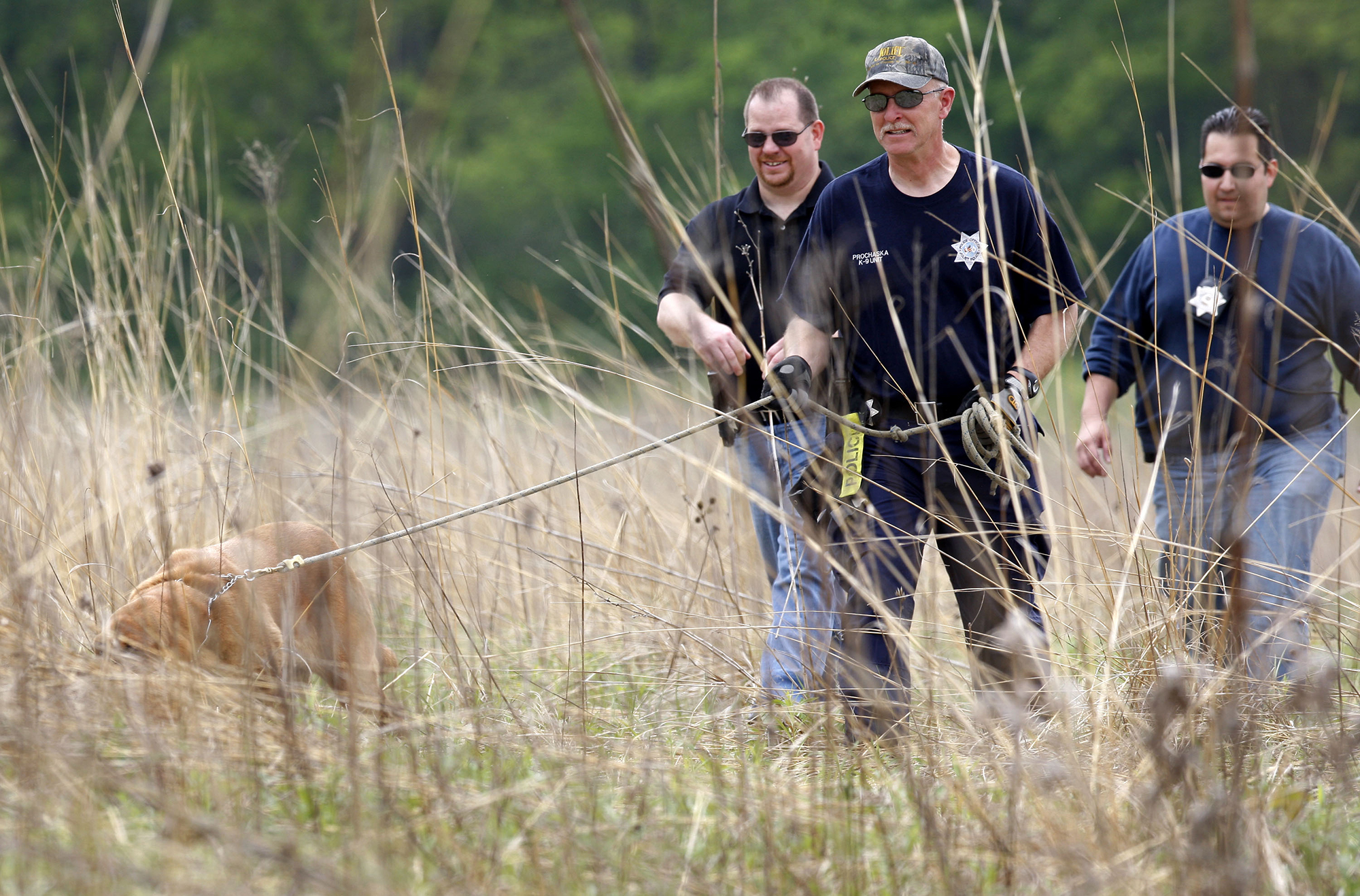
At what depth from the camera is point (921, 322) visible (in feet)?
10.4

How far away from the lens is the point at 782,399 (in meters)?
2.84

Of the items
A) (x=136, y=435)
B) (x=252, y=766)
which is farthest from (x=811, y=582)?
(x=136, y=435)

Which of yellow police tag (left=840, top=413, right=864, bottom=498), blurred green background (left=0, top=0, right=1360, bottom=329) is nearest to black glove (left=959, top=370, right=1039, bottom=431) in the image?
yellow police tag (left=840, top=413, right=864, bottom=498)

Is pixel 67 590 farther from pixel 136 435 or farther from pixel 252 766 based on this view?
pixel 252 766

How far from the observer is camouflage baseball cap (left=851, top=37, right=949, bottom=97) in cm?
309

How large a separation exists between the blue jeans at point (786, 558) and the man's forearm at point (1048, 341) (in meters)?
0.58

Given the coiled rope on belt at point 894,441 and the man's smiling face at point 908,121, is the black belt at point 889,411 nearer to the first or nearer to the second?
the coiled rope on belt at point 894,441

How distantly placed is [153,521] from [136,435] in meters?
0.36

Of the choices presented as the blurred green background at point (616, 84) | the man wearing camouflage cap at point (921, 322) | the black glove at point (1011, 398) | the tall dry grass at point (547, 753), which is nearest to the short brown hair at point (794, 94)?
the man wearing camouflage cap at point (921, 322)

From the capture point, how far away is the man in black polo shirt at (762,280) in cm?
361

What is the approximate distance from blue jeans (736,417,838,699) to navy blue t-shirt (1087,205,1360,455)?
3.28 feet

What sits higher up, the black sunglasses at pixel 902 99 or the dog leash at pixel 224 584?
the black sunglasses at pixel 902 99

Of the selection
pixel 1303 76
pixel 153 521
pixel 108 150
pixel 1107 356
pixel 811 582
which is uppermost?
pixel 1303 76

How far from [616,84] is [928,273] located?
60.2 feet
